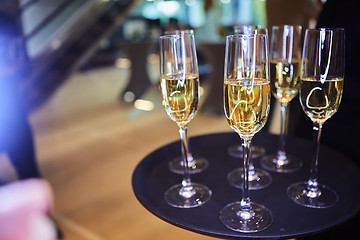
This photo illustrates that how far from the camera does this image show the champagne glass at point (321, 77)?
701mm

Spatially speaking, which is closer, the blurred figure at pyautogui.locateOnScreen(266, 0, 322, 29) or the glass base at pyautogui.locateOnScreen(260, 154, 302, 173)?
the glass base at pyautogui.locateOnScreen(260, 154, 302, 173)

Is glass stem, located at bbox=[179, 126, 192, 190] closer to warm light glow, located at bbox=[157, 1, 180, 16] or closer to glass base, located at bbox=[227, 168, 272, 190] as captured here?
glass base, located at bbox=[227, 168, 272, 190]

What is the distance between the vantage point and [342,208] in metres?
0.72

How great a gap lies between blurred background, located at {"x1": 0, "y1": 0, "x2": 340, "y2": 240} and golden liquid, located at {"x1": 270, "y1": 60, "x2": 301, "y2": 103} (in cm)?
77

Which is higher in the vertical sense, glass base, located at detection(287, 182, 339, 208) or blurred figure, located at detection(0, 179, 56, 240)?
blurred figure, located at detection(0, 179, 56, 240)

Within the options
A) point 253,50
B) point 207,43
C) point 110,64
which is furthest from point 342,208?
point 110,64

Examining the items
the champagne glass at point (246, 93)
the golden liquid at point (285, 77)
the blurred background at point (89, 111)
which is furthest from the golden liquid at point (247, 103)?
the blurred background at point (89, 111)

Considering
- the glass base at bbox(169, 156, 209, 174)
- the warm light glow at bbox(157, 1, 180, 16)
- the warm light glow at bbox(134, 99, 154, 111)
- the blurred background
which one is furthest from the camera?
the warm light glow at bbox(157, 1, 180, 16)

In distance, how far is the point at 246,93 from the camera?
0.65m

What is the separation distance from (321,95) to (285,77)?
0.17 m

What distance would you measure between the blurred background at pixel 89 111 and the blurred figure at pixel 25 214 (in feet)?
2.77

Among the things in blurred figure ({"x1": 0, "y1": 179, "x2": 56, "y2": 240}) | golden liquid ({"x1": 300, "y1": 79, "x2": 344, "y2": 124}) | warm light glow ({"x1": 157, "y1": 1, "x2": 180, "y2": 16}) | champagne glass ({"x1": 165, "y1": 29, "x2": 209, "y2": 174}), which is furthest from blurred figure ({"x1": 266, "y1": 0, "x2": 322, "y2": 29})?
warm light glow ({"x1": 157, "y1": 1, "x2": 180, "y2": 16})

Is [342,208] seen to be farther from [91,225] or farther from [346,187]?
[91,225]

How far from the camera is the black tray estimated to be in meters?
0.67
